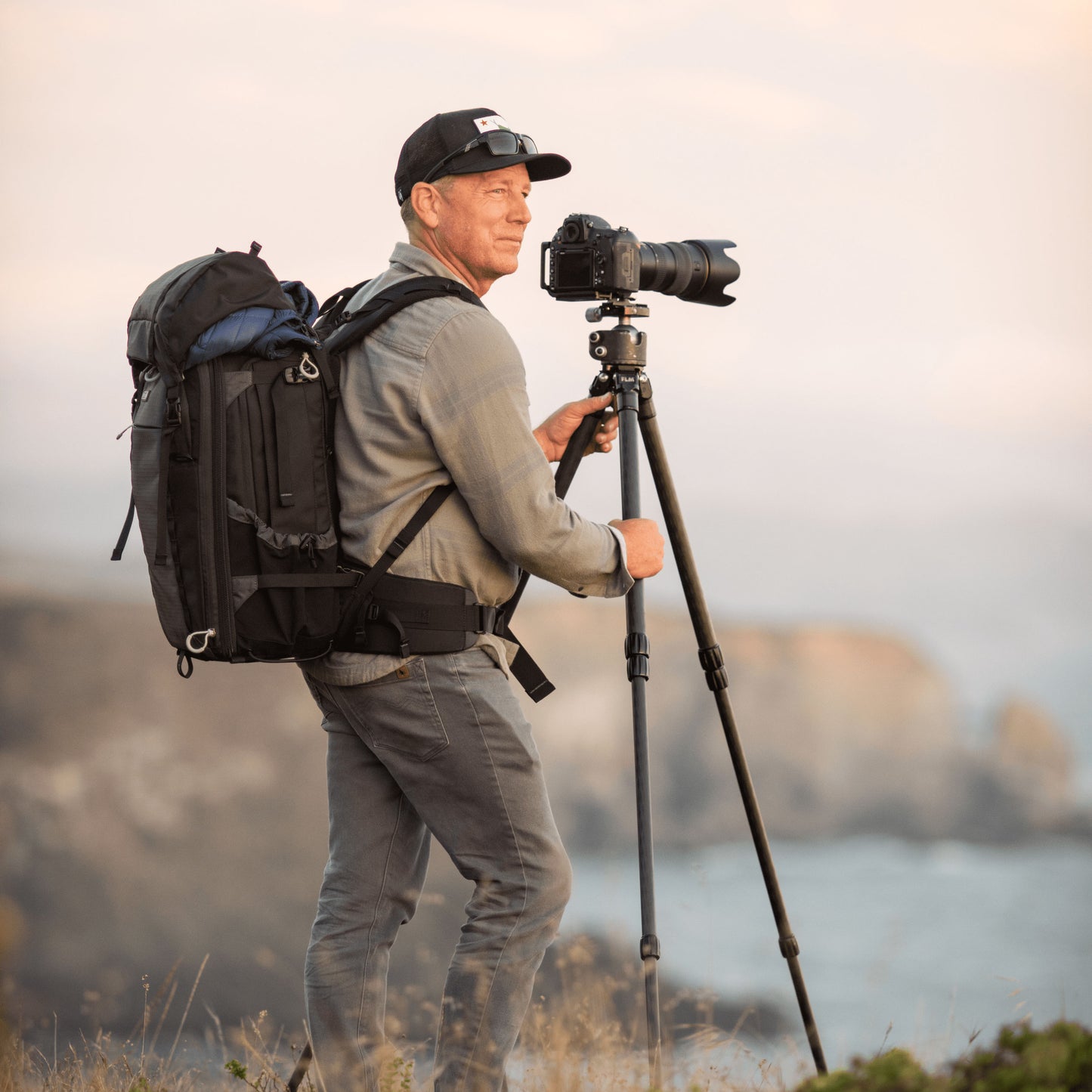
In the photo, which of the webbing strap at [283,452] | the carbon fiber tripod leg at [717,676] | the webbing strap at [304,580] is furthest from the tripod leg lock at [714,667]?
the webbing strap at [283,452]

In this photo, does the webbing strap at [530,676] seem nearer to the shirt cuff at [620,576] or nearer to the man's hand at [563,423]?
the shirt cuff at [620,576]

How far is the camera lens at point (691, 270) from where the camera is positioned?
2166 millimetres

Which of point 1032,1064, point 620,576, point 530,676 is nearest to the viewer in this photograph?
point 1032,1064

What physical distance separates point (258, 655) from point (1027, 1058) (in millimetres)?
1077

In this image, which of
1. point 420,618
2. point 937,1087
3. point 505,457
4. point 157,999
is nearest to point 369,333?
point 505,457

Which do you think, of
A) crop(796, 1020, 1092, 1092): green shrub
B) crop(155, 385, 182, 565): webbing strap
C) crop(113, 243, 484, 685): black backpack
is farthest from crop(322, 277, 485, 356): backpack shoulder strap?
crop(796, 1020, 1092, 1092): green shrub

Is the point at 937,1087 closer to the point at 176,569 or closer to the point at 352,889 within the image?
the point at 352,889

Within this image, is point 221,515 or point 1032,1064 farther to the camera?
point 221,515

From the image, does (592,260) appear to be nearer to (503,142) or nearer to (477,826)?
(503,142)

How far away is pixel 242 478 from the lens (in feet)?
5.53

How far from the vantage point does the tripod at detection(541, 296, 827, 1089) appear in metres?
2.04

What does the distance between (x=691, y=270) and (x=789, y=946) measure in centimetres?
125

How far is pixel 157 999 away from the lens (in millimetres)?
2404

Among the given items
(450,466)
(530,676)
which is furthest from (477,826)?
(450,466)
